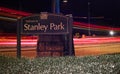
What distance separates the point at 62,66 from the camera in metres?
4.71

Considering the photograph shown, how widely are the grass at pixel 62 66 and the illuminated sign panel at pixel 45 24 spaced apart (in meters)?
2.82

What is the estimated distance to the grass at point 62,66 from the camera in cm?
450

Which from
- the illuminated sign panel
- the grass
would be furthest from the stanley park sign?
the grass

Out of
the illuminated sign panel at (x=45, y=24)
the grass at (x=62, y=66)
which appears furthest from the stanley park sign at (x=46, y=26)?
the grass at (x=62, y=66)

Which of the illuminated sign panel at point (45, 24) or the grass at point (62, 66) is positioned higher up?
the illuminated sign panel at point (45, 24)

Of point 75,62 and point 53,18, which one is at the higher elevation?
point 53,18

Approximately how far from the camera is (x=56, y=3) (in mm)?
9664

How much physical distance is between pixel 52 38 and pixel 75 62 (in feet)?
12.2

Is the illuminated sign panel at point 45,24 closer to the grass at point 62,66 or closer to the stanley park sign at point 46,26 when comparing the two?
the stanley park sign at point 46,26

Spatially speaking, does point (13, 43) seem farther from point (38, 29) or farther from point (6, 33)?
point (38, 29)

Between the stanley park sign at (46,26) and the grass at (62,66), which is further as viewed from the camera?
the stanley park sign at (46,26)

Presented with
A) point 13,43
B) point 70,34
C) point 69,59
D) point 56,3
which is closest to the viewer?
point 69,59

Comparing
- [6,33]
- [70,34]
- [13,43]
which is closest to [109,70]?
[70,34]

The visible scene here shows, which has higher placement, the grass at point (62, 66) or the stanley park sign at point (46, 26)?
the stanley park sign at point (46, 26)
